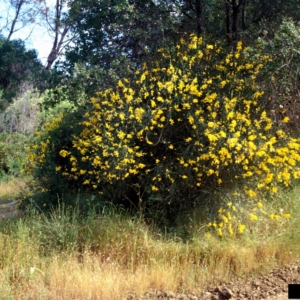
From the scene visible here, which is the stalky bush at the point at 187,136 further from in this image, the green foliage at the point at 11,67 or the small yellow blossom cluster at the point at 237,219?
the green foliage at the point at 11,67

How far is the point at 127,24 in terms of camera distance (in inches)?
270

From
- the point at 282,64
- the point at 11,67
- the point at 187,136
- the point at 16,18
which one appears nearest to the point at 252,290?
the point at 187,136

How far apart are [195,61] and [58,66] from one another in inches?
97.1

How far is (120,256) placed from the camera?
487cm

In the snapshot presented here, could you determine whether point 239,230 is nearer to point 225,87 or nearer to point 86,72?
point 225,87

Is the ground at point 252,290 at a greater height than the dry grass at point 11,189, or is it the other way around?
the ground at point 252,290

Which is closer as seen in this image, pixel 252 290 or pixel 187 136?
pixel 252 290

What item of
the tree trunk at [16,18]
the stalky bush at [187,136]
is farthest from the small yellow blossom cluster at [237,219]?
the tree trunk at [16,18]

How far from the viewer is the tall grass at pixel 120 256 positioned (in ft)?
13.6

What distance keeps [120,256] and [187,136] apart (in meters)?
1.70

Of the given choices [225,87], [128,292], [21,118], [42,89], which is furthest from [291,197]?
[21,118]

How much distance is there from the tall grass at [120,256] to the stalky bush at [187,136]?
1.57ft

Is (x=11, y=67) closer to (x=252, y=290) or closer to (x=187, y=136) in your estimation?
(x=187, y=136)

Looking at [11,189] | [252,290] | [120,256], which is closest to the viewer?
[252,290]
